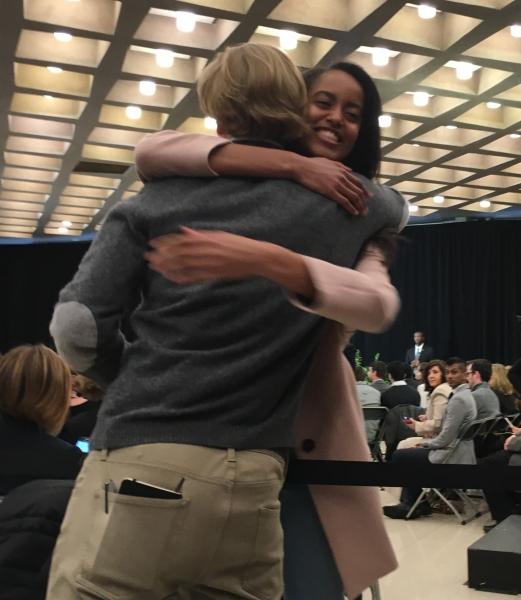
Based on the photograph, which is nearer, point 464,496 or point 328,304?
point 328,304

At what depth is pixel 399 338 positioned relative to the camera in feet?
66.9

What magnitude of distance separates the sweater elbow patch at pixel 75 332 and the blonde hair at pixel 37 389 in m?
1.32

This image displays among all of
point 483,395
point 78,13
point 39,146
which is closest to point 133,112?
point 39,146

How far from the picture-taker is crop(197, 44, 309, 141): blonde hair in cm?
113

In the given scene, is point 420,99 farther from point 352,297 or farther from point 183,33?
point 352,297

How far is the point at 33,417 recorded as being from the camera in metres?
2.41

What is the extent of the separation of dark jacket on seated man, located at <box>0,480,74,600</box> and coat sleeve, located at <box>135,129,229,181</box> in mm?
936

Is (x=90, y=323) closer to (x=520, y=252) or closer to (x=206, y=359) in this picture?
(x=206, y=359)

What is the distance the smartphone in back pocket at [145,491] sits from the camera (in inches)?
40.4

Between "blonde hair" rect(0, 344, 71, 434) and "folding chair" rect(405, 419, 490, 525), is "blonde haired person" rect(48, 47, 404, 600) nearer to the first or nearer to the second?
"blonde hair" rect(0, 344, 71, 434)

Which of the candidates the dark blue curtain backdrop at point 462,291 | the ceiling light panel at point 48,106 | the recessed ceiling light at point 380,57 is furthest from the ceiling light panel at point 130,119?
the dark blue curtain backdrop at point 462,291

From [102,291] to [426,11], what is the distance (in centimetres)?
741

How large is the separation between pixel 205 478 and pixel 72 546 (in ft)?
0.64

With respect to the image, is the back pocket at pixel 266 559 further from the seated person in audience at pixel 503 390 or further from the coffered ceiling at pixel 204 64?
the seated person in audience at pixel 503 390
